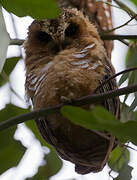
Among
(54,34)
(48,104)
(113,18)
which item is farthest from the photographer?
(113,18)

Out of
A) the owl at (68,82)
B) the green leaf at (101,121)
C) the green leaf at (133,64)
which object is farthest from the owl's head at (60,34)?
the green leaf at (101,121)

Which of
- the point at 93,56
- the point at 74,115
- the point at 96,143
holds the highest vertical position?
the point at 74,115

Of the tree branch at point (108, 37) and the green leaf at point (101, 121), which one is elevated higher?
the green leaf at point (101, 121)

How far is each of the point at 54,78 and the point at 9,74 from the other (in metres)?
0.53

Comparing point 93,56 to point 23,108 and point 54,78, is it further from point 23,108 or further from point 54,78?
point 23,108

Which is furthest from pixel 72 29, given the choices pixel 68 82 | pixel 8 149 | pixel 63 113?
pixel 63 113

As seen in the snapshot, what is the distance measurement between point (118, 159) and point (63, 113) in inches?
37.7

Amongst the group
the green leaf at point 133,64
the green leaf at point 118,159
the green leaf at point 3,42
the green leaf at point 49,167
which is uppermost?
the green leaf at point 3,42

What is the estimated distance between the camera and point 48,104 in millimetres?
1895

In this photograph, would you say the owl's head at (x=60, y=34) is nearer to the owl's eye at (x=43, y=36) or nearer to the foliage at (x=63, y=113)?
the owl's eye at (x=43, y=36)

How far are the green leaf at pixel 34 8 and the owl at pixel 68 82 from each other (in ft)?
1.28

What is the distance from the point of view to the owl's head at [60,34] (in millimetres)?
2127

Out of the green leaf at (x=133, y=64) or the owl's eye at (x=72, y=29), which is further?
the owl's eye at (x=72, y=29)

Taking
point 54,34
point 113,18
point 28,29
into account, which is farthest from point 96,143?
point 113,18
